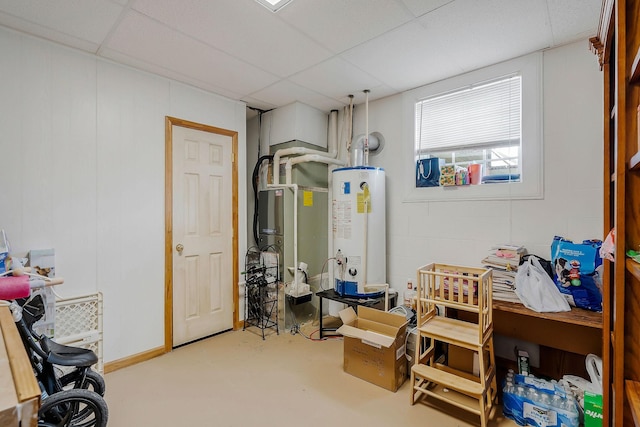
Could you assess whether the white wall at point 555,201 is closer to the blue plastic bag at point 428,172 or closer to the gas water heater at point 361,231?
the blue plastic bag at point 428,172

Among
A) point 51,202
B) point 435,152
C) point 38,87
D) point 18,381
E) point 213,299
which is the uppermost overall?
point 38,87

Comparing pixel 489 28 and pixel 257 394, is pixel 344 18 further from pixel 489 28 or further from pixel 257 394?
pixel 257 394

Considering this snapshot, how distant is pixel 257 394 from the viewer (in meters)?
2.18

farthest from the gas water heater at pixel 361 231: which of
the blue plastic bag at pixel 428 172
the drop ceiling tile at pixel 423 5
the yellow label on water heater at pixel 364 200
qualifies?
the drop ceiling tile at pixel 423 5

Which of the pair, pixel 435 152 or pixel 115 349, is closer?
pixel 115 349

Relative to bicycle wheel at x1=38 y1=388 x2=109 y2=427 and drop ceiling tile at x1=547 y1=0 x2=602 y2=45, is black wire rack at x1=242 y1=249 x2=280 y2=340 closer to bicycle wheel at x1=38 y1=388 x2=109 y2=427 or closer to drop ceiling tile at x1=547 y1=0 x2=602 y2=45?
bicycle wheel at x1=38 y1=388 x2=109 y2=427

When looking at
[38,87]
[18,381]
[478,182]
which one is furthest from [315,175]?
[18,381]

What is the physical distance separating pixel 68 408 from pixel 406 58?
10.2 feet

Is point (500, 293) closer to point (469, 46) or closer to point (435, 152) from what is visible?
point (435, 152)

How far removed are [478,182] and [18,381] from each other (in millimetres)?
2933

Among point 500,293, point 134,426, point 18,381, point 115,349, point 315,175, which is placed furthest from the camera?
point 315,175

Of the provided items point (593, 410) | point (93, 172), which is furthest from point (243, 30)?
point (593, 410)

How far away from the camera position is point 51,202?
2229mm

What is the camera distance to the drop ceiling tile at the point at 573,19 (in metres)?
1.82
